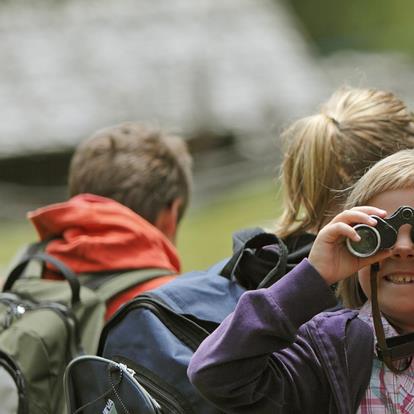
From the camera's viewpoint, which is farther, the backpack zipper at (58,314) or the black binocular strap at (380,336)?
the backpack zipper at (58,314)

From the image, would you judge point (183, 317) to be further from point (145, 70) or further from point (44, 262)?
point (145, 70)

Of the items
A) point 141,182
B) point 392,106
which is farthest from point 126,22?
point 392,106

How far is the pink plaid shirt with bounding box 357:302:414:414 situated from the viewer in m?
2.27

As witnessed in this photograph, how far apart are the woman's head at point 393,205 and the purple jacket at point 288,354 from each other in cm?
8

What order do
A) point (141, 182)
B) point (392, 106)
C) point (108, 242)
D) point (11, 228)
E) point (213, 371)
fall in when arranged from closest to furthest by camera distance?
point (213, 371), point (392, 106), point (108, 242), point (141, 182), point (11, 228)

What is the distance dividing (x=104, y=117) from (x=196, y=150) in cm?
96

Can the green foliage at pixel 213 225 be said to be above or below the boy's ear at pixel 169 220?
below

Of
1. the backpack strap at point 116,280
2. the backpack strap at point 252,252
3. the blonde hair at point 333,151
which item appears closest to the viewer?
the backpack strap at point 252,252

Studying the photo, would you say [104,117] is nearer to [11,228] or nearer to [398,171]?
[11,228]

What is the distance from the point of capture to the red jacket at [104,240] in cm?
329

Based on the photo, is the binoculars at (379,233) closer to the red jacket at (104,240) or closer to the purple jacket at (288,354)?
the purple jacket at (288,354)

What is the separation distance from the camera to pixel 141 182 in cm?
364

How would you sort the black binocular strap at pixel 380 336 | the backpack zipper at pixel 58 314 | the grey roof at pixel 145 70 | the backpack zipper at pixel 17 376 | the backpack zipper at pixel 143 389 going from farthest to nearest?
the grey roof at pixel 145 70, the backpack zipper at pixel 58 314, the backpack zipper at pixel 17 376, the backpack zipper at pixel 143 389, the black binocular strap at pixel 380 336

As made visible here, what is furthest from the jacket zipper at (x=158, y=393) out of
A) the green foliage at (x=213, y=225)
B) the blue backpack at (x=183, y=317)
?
the green foliage at (x=213, y=225)
